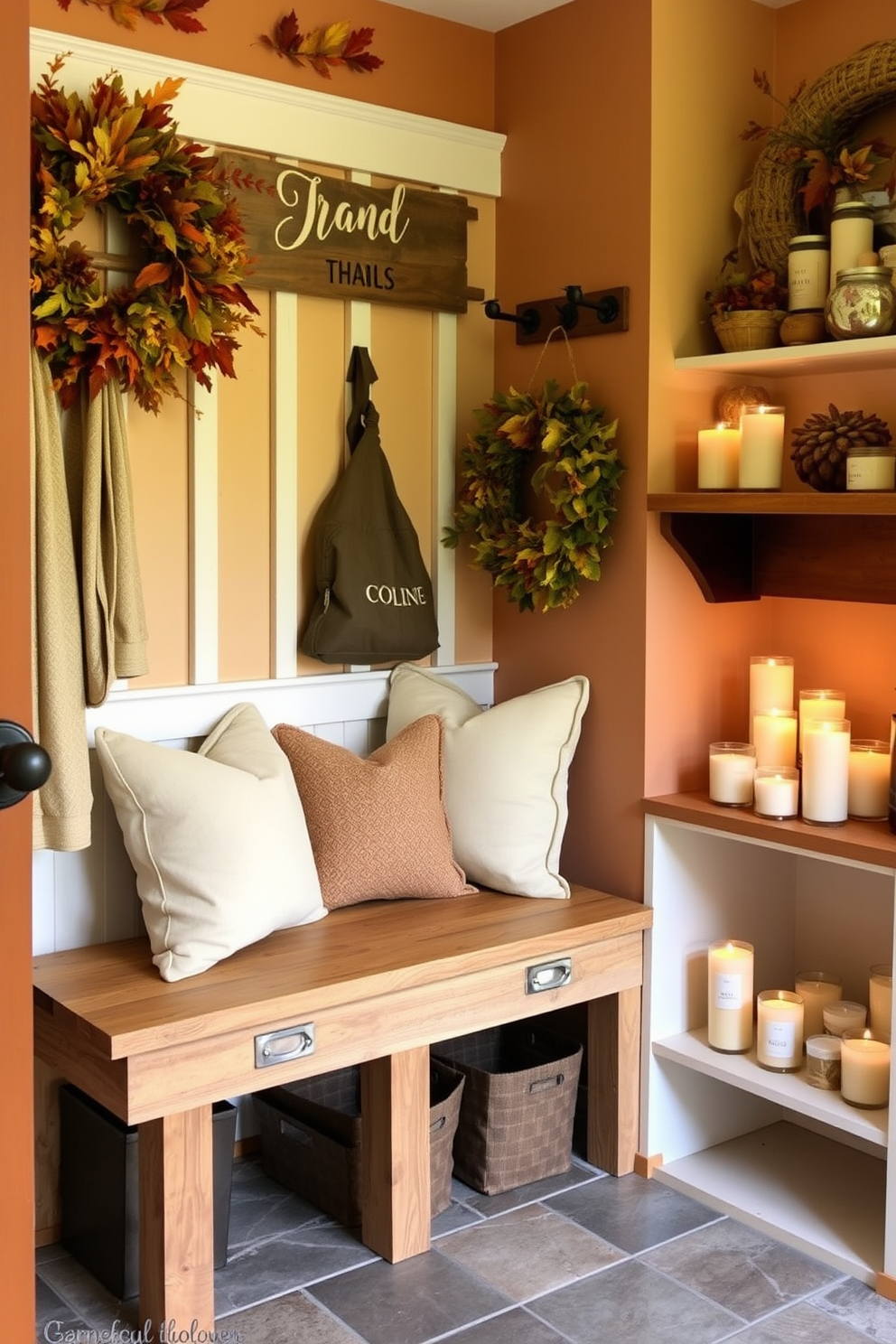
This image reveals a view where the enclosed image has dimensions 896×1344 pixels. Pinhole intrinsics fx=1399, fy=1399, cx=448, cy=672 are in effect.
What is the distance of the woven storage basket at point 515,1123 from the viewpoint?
2.82 metres

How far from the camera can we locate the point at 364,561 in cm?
296

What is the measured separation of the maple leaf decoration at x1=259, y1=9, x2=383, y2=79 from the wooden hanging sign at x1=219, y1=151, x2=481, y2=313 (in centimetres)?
21

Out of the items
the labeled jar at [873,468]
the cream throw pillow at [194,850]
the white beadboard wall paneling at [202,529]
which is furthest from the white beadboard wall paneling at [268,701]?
the labeled jar at [873,468]

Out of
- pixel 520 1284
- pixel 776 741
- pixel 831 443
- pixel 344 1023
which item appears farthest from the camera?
pixel 776 741

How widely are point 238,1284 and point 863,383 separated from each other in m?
2.12

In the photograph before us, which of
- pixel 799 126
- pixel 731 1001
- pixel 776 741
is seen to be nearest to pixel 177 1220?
pixel 731 1001

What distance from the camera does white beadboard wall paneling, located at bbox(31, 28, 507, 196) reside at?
8.32 ft

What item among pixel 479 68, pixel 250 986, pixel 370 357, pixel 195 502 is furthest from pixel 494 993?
pixel 479 68

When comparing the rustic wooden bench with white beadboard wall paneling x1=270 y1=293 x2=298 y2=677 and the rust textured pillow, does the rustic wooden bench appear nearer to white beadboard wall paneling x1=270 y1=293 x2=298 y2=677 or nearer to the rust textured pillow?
the rust textured pillow

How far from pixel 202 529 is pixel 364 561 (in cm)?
36

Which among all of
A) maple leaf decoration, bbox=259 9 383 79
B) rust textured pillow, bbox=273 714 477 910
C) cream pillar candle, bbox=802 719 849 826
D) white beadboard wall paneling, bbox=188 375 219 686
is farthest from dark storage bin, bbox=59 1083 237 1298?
maple leaf decoration, bbox=259 9 383 79

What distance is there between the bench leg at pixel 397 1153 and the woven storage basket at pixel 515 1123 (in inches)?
9.8

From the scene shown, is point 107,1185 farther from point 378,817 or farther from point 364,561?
point 364,561

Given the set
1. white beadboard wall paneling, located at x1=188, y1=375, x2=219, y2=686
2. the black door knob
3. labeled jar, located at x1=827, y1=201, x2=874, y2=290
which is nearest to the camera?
the black door knob
